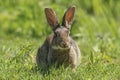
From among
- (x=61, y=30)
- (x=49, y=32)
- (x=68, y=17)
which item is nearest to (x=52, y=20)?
(x=68, y=17)

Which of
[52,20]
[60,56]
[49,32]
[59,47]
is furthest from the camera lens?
[49,32]

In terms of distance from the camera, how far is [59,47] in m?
6.77

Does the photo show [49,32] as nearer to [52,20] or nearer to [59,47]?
[52,20]

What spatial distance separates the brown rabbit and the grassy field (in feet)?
0.52

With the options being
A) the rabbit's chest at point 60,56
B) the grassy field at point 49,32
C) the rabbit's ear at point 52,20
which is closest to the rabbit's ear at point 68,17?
the rabbit's ear at point 52,20

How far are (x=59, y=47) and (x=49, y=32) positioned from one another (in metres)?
3.82

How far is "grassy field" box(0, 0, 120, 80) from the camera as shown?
21.6 ft

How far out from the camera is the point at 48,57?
7.22 meters

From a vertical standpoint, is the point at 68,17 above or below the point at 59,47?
above

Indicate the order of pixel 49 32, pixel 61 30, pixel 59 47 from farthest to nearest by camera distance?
pixel 49 32
pixel 61 30
pixel 59 47

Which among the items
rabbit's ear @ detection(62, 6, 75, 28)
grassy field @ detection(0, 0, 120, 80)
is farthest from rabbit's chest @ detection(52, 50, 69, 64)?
rabbit's ear @ detection(62, 6, 75, 28)

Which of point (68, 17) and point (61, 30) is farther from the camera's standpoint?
point (68, 17)

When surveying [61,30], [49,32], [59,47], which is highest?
[61,30]

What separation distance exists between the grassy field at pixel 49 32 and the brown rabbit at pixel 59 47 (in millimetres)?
158
